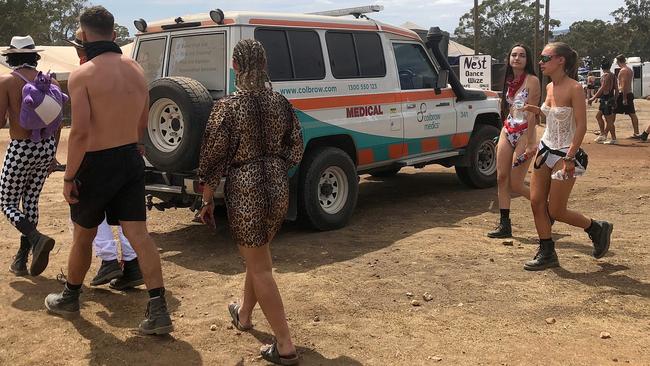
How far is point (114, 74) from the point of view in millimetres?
3795

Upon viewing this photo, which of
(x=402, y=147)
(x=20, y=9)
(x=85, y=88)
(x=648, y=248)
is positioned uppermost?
Answer: (x=20, y=9)

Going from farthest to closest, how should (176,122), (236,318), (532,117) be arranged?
(532,117), (176,122), (236,318)

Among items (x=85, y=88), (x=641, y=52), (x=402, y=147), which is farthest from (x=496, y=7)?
(x=85, y=88)

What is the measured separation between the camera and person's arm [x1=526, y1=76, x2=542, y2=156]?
5.90 metres

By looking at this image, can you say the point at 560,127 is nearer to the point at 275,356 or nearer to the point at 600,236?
the point at 600,236

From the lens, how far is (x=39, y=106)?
15.3 ft

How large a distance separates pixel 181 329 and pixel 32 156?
1.87m

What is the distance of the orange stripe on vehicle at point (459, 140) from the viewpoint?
8205 mm

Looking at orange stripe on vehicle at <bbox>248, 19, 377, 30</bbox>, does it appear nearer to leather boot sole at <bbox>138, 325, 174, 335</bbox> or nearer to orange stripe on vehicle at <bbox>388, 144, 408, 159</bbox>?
orange stripe on vehicle at <bbox>388, 144, 408, 159</bbox>

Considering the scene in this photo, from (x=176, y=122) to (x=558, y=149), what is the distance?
3.16 meters

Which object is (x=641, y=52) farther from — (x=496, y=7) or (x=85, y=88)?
(x=85, y=88)

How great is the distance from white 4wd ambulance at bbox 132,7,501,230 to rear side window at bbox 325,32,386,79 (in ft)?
0.04

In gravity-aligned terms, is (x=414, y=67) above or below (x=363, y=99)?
above

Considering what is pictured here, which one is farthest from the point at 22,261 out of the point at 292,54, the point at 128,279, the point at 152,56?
the point at 292,54
